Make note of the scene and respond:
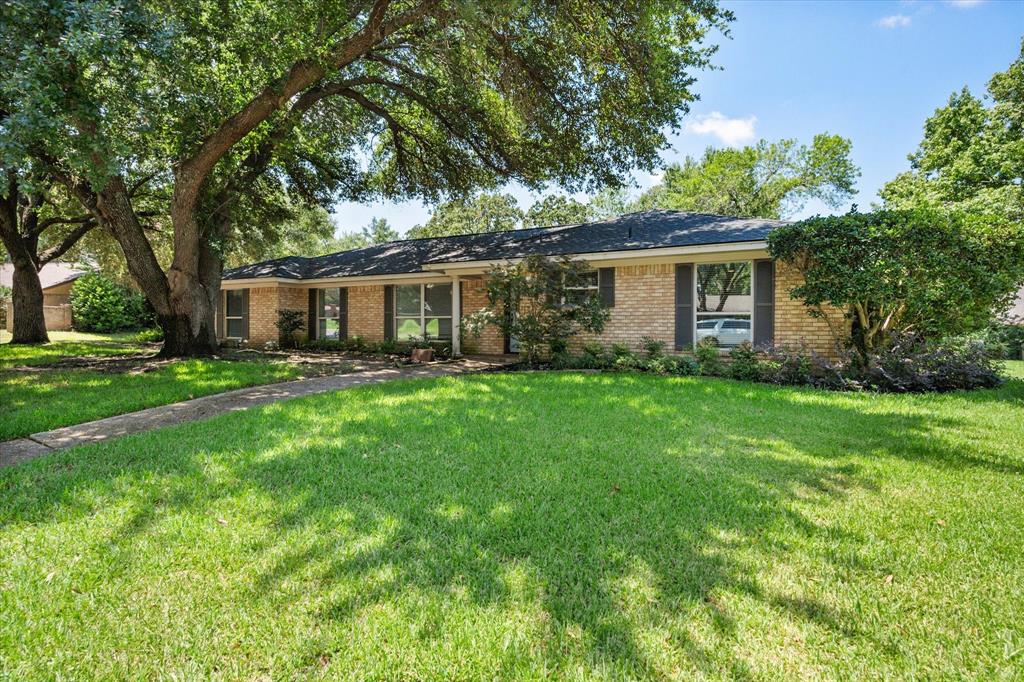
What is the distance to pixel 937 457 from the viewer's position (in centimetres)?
459

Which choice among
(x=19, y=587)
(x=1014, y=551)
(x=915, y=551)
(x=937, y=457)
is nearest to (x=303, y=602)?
(x=19, y=587)

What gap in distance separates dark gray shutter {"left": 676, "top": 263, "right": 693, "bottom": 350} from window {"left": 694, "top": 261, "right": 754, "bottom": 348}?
15cm

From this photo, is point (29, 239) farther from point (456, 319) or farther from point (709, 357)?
point (709, 357)

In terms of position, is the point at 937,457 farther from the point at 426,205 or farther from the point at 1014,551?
the point at 426,205

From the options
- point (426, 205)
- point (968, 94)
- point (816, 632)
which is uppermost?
point (968, 94)

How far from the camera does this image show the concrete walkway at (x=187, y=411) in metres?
5.03

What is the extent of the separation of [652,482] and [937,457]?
117 inches

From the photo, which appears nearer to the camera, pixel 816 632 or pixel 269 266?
pixel 816 632

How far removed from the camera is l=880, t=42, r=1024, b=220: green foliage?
18672mm

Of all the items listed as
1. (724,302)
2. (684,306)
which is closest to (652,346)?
(684,306)

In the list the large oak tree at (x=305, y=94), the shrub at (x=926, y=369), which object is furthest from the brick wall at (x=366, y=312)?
the shrub at (x=926, y=369)

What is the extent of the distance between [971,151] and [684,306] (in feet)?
59.4

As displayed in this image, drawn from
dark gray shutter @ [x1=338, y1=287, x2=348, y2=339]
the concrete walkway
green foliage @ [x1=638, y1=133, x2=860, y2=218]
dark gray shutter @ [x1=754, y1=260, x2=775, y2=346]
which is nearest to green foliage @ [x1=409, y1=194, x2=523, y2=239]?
green foliage @ [x1=638, y1=133, x2=860, y2=218]

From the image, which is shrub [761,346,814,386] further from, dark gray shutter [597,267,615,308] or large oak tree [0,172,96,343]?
large oak tree [0,172,96,343]
